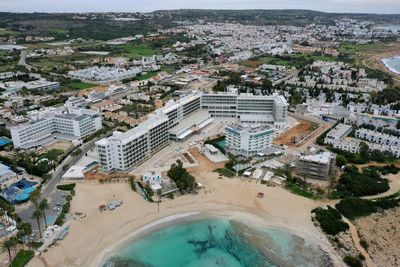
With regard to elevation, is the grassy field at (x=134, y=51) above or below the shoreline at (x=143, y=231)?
above

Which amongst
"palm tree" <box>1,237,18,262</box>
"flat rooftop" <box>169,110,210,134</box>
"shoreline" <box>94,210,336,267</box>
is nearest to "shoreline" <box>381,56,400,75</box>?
"flat rooftop" <box>169,110,210,134</box>

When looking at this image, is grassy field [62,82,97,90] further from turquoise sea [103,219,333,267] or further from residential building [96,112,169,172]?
turquoise sea [103,219,333,267]

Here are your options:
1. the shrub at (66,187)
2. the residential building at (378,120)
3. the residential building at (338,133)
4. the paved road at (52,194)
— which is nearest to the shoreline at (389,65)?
the residential building at (378,120)

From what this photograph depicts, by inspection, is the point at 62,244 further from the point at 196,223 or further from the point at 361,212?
the point at 361,212

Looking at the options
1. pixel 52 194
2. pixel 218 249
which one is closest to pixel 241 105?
pixel 218 249

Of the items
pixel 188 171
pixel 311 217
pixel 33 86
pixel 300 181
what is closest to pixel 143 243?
pixel 188 171

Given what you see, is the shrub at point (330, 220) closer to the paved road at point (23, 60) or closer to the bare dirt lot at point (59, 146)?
the bare dirt lot at point (59, 146)

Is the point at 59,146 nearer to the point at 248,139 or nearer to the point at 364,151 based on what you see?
the point at 248,139
